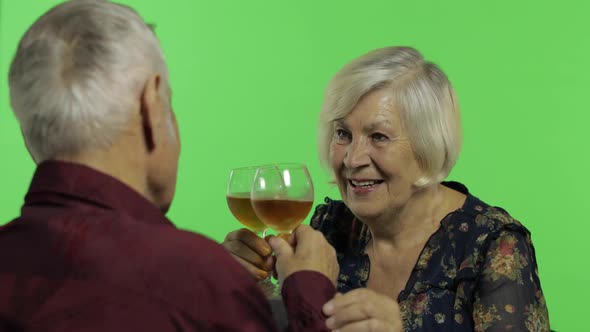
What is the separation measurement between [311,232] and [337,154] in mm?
836

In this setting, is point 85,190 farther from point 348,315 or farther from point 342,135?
point 342,135

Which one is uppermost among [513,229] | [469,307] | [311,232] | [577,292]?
[311,232]

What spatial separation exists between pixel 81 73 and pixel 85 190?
158 mm

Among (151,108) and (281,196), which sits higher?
(151,108)

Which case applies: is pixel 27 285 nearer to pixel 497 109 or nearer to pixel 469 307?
pixel 469 307

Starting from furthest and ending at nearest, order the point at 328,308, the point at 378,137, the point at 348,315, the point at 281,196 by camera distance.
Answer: the point at 378,137 < the point at 281,196 < the point at 348,315 < the point at 328,308

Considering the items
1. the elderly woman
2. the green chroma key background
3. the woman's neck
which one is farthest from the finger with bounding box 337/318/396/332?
the green chroma key background

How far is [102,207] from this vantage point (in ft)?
3.66

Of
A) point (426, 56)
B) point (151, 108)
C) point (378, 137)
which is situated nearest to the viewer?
point (151, 108)

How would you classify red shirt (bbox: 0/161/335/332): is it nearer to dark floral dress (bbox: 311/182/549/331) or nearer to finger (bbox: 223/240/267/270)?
finger (bbox: 223/240/267/270)

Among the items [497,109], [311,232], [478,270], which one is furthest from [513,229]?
[497,109]

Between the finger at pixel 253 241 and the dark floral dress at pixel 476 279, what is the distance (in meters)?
0.50

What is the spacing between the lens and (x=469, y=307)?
79.3 inches

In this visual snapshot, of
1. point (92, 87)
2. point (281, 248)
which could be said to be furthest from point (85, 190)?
point (281, 248)
